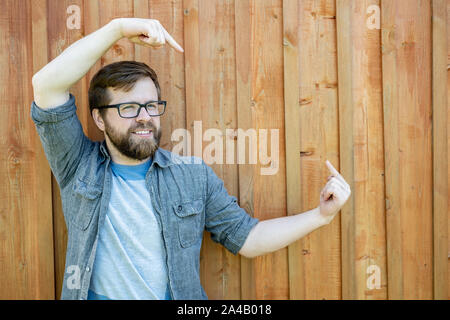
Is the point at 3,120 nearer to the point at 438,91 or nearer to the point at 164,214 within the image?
the point at 164,214

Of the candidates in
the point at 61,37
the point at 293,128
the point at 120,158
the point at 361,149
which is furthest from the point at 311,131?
the point at 61,37

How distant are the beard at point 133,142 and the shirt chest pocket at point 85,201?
9.3 inches

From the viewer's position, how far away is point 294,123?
7.76 ft

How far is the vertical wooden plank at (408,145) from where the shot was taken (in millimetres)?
2340

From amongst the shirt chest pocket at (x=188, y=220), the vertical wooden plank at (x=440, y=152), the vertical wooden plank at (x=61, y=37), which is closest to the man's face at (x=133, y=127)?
the shirt chest pocket at (x=188, y=220)

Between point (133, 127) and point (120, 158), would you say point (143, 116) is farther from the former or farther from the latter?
point (120, 158)

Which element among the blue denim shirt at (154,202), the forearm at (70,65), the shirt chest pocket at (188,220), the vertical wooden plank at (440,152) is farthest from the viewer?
the vertical wooden plank at (440,152)

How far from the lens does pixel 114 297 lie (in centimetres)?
196

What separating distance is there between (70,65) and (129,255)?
954mm

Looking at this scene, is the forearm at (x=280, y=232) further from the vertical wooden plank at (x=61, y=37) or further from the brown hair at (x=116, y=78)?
the vertical wooden plank at (x=61, y=37)

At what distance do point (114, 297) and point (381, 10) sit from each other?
2.19m

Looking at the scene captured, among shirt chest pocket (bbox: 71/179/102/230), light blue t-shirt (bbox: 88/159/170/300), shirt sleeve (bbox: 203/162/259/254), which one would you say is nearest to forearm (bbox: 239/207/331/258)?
shirt sleeve (bbox: 203/162/259/254)
